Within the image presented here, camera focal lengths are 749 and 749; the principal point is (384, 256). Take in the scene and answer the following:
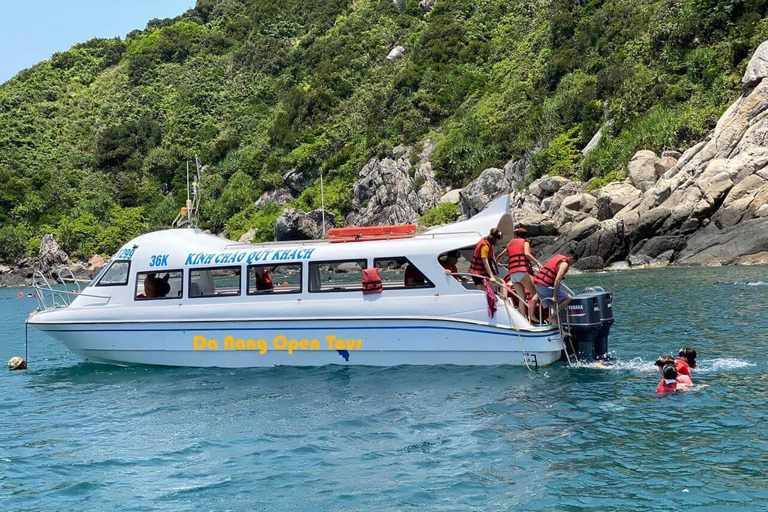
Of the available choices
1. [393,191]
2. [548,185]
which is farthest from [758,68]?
[393,191]

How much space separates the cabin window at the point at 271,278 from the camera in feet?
55.5

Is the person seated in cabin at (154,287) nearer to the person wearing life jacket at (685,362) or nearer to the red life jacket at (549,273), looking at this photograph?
the red life jacket at (549,273)

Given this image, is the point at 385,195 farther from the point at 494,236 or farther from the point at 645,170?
the point at 494,236

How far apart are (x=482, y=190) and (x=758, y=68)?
23110 mm

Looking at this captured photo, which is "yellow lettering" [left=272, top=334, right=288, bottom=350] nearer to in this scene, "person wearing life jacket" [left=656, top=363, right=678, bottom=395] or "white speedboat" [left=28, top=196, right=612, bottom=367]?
"white speedboat" [left=28, top=196, right=612, bottom=367]

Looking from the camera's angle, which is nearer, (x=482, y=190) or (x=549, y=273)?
(x=549, y=273)

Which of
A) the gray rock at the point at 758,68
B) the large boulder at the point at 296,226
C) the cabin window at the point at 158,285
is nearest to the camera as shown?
the cabin window at the point at 158,285

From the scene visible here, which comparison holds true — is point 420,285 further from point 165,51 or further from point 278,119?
point 165,51

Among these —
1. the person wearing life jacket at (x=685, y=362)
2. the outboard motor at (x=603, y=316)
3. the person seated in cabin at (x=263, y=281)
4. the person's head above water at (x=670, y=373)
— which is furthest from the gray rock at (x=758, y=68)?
the person seated in cabin at (x=263, y=281)

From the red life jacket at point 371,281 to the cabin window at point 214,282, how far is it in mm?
3116

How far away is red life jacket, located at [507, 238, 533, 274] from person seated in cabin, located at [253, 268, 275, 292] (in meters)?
5.49

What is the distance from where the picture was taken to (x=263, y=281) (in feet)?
56.6

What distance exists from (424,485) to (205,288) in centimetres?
1000

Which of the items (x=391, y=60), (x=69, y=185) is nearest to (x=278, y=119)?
(x=391, y=60)
